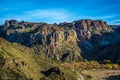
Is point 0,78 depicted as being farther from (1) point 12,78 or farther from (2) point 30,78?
(2) point 30,78

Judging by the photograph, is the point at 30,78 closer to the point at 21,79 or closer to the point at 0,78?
the point at 21,79

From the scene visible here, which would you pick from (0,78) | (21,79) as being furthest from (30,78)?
(0,78)

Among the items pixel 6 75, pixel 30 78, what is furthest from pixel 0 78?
pixel 30 78

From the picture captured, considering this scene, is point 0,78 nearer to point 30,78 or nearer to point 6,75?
point 6,75
